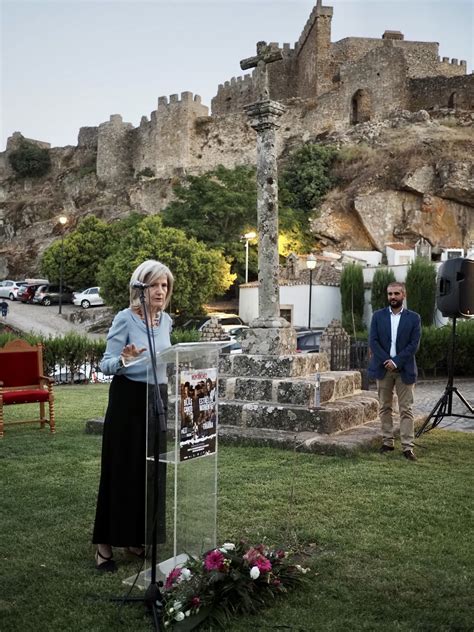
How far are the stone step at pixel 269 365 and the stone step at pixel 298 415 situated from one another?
475mm

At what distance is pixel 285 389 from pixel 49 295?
32058 millimetres

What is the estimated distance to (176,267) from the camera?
97.1 feet

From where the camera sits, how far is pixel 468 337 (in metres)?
18.3

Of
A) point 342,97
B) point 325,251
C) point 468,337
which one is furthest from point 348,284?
point 342,97

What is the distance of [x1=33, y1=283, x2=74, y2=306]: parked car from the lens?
3794 centimetres

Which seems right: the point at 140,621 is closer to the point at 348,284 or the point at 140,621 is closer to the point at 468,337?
the point at 468,337

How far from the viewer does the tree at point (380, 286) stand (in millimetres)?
26859

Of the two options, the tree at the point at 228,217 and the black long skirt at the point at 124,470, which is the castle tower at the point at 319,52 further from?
the black long skirt at the point at 124,470

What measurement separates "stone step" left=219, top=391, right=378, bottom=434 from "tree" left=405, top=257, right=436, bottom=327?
18067 mm

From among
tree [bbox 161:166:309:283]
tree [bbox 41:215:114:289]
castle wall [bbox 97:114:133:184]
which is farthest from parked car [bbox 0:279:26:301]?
castle wall [bbox 97:114:133:184]

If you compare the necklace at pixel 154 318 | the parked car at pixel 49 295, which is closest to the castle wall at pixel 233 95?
the parked car at pixel 49 295

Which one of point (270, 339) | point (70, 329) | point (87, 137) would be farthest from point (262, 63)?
point (87, 137)

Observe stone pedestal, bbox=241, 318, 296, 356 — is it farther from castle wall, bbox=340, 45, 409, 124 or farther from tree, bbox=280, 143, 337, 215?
castle wall, bbox=340, 45, 409, 124

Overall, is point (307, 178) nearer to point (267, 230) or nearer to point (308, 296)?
point (308, 296)
